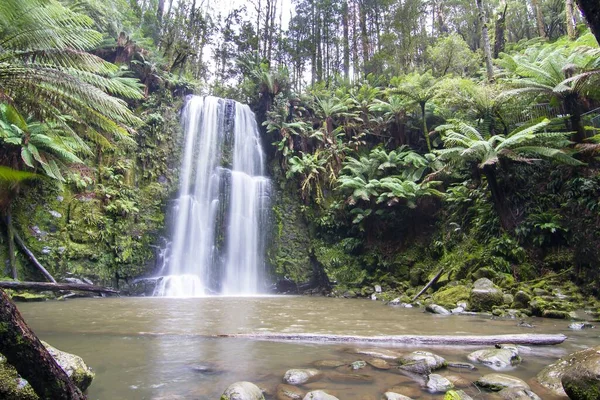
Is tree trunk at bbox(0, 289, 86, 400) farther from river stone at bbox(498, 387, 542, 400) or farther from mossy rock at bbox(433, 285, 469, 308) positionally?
mossy rock at bbox(433, 285, 469, 308)

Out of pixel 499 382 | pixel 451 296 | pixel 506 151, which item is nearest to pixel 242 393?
pixel 499 382

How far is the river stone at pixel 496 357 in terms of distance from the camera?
11.2 ft

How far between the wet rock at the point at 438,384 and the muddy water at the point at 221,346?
10 centimetres

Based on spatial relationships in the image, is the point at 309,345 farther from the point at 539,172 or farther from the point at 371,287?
the point at 539,172

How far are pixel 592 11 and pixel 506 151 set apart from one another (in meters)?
7.75

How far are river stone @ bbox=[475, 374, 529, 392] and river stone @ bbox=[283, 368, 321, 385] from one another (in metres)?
1.38

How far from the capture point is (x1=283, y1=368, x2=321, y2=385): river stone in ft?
9.79

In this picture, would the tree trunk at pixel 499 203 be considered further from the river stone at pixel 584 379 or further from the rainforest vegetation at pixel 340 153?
the river stone at pixel 584 379

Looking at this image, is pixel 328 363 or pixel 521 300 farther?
pixel 521 300

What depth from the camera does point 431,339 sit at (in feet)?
14.0

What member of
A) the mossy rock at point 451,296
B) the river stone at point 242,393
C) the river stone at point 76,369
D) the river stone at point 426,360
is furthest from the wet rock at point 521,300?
the river stone at point 76,369

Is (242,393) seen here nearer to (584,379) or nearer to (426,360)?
(426,360)

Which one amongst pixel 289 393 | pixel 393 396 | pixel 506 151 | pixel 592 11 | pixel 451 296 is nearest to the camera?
pixel 592 11

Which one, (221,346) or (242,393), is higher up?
(242,393)
